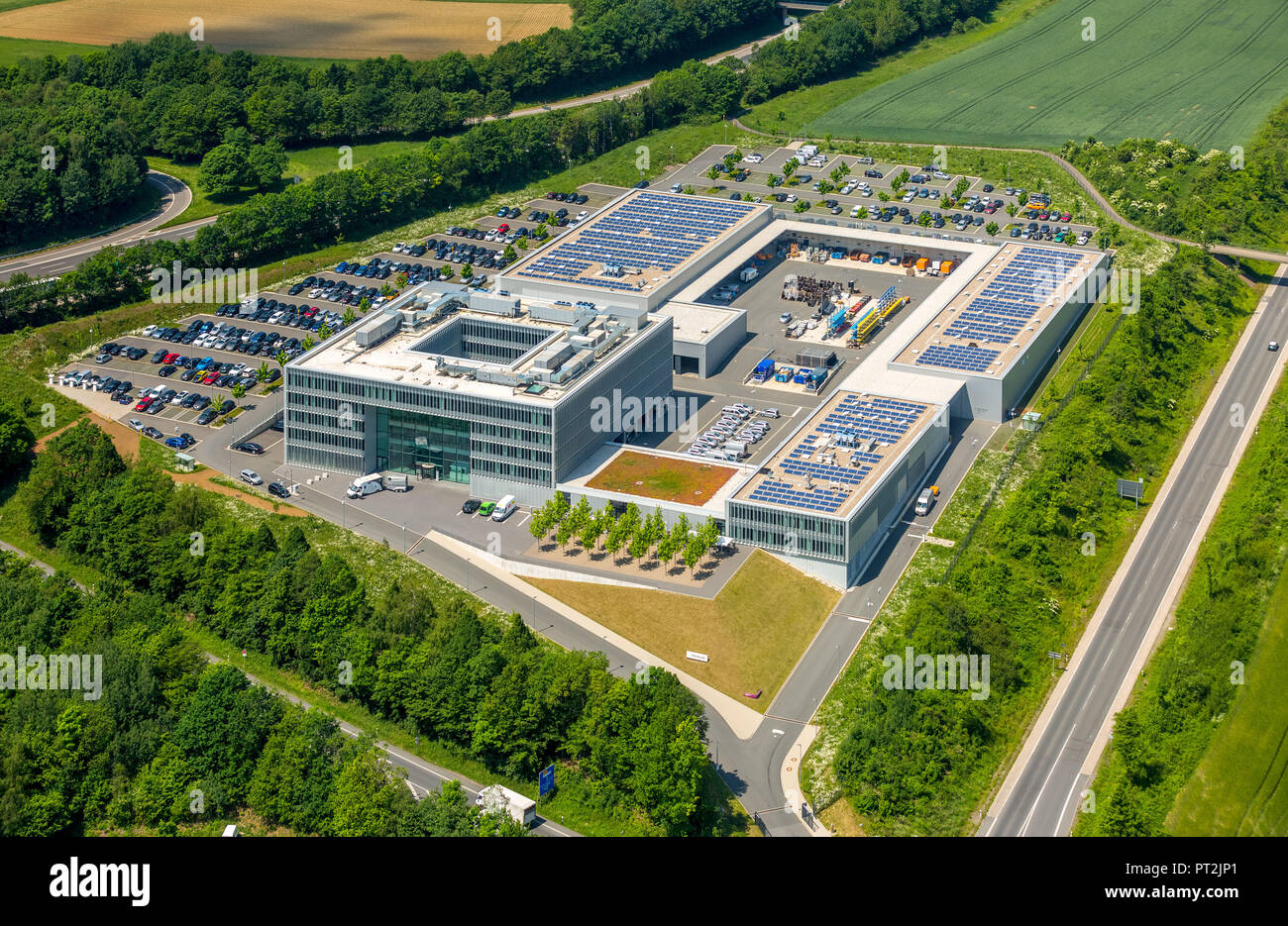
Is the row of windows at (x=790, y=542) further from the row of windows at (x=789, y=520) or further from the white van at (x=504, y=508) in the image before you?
the white van at (x=504, y=508)

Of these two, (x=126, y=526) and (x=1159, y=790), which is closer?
(x=1159, y=790)

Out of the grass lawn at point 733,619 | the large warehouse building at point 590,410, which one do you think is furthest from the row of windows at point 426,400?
the grass lawn at point 733,619

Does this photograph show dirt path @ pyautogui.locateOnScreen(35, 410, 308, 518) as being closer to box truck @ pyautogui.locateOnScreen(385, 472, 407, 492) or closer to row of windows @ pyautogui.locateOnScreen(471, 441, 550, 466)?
box truck @ pyautogui.locateOnScreen(385, 472, 407, 492)

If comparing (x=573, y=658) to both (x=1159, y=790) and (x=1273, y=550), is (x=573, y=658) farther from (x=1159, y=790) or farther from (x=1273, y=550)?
(x=1273, y=550)

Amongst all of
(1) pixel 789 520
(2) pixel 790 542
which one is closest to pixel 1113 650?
(2) pixel 790 542

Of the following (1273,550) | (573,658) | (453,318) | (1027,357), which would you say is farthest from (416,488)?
(1273,550)

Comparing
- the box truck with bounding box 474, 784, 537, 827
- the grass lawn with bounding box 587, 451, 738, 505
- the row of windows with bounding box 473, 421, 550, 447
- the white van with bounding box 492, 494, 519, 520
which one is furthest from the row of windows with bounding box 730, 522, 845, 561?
the box truck with bounding box 474, 784, 537, 827
